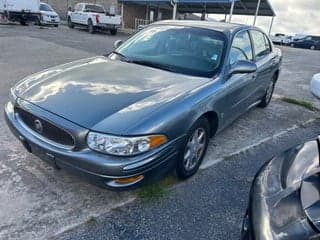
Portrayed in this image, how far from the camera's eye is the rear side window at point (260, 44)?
4.68 m

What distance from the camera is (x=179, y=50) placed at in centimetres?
373

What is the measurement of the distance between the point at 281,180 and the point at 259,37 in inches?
145

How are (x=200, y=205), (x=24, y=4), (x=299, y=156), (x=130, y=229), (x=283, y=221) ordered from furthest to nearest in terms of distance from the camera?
(x=24, y=4) → (x=200, y=205) → (x=130, y=229) → (x=299, y=156) → (x=283, y=221)

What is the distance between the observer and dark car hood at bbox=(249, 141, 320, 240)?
1.52 m

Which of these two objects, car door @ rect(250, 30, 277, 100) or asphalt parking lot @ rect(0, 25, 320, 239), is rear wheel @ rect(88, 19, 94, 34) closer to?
car door @ rect(250, 30, 277, 100)

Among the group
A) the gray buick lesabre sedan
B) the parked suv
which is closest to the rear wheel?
the gray buick lesabre sedan

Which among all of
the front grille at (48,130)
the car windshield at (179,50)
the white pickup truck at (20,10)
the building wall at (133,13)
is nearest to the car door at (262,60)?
the car windshield at (179,50)

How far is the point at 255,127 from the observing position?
4953 mm

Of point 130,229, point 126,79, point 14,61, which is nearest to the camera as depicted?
point 130,229

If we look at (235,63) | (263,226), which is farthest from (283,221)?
(235,63)

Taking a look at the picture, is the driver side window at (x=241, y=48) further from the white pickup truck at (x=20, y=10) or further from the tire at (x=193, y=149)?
the white pickup truck at (x=20, y=10)

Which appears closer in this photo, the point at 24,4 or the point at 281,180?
the point at 281,180

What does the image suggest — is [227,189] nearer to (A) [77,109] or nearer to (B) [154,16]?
(A) [77,109]

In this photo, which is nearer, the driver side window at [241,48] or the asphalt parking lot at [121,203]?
the asphalt parking lot at [121,203]
